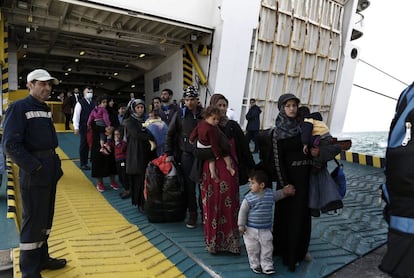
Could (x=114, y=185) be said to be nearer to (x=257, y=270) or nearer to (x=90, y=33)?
(x=257, y=270)

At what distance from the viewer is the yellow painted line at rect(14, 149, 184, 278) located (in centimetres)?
271

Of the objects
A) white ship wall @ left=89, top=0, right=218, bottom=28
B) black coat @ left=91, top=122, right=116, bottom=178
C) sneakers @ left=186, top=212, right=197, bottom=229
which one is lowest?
sneakers @ left=186, top=212, right=197, bottom=229

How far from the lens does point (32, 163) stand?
2332 mm

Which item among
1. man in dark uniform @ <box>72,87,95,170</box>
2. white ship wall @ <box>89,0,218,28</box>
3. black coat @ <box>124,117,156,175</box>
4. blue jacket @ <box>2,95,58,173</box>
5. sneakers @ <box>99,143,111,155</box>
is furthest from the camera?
white ship wall @ <box>89,0,218,28</box>

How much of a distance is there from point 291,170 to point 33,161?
2015 mm

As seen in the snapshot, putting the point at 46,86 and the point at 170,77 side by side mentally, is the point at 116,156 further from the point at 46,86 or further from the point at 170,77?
the point at 170,77

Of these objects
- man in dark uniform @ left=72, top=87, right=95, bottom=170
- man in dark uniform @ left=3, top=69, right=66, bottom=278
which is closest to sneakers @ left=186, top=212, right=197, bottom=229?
man in dark uniform @ left=3, top=69, right=66, bottom=278

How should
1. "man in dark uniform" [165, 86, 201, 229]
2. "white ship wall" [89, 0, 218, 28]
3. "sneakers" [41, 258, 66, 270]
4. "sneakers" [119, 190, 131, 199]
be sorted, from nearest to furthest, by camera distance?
"sneakers" [41, 258, 66, 270] → "man in dark uniform" [165, 86, 201, 229] → "sneakers" [119, 190, 131, 199] → "white ship wall" [89, 0, 218, 28]

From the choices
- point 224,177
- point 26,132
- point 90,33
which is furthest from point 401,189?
point 90,33

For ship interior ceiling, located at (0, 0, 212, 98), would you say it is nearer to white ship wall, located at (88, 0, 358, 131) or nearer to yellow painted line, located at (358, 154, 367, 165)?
white ship wall, located at (88, 0, 358, 131)

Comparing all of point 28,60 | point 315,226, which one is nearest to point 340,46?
point 315,226

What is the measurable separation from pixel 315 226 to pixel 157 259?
1985mm

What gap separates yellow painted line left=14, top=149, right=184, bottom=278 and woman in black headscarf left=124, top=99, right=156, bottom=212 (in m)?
0.43

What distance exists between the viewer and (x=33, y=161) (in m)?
2.34
